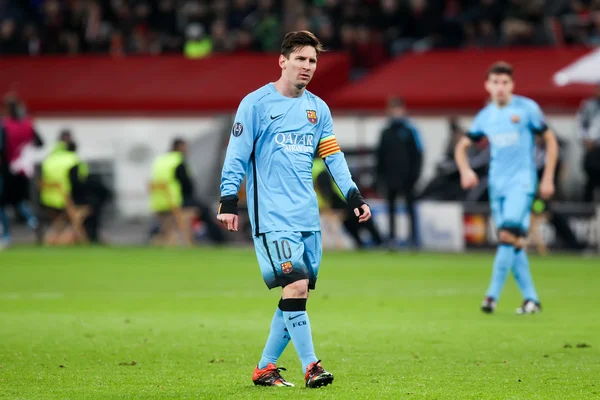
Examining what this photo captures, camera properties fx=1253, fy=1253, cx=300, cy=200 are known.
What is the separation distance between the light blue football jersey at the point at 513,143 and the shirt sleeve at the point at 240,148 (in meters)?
5.23

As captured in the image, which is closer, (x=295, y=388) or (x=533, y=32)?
(x=295, y=388)

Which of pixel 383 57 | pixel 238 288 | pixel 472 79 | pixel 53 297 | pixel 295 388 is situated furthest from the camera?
pixel 383 57

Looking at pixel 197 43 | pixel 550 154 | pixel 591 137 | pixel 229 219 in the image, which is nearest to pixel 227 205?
pixel 229 219

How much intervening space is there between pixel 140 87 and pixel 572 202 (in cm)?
1041

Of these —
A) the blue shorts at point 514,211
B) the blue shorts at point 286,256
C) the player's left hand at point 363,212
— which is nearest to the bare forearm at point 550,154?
the blue shorts at point 514,211

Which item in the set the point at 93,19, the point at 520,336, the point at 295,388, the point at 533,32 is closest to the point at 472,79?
the point at 533,32

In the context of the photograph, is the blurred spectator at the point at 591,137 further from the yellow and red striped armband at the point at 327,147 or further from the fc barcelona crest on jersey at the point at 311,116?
the fc barcelona crest on jersey at the point at 311,116

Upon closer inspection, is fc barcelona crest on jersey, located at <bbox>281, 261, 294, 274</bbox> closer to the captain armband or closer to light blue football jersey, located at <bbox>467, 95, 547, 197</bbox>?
the captain armband

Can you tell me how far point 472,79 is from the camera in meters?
26.6

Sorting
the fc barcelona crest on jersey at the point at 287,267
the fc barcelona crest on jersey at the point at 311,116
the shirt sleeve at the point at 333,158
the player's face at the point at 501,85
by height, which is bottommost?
the fc barcelona crest on jersey at the point at 287,267

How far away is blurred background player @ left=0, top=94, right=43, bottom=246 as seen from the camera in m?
23.3

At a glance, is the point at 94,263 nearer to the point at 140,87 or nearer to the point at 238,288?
the point at 238,288

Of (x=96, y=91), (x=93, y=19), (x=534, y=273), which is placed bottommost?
(x=534, y=273)

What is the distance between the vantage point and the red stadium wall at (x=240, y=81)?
2603 cm
